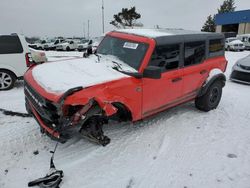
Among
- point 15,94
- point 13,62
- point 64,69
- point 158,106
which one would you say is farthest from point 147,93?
point 13,62

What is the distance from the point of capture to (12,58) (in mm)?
7773

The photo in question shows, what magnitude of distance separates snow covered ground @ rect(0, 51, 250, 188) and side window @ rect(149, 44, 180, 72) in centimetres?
121

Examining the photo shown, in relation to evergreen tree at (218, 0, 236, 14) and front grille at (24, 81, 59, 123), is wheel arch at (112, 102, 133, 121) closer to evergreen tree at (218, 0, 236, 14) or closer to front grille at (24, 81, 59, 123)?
front grille at (24, 81, 59, 123)

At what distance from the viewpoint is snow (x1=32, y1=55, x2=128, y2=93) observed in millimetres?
3547

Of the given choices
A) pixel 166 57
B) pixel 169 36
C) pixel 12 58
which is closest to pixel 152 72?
pixel 166 57

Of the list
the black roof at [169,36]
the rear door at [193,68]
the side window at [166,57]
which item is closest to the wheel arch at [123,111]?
the side window at [166,57]

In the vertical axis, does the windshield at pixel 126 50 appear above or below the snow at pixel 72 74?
above

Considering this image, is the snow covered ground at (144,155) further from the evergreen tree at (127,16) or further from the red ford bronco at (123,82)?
the evergreen tree at (127,16)

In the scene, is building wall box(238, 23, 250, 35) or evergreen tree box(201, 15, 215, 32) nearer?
building wall box(238, 23, 250, 35)

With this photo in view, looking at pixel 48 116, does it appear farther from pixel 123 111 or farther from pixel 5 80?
pixel 5 80

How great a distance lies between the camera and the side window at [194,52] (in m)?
5.05

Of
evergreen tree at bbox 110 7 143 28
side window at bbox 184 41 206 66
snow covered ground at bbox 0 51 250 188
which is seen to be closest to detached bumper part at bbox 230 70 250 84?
snow covered ground at bbox 0 51 250 188

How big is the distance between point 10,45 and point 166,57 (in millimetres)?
5505

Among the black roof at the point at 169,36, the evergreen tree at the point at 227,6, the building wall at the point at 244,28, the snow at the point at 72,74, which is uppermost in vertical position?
the evergreen tree at the point at 227,6
